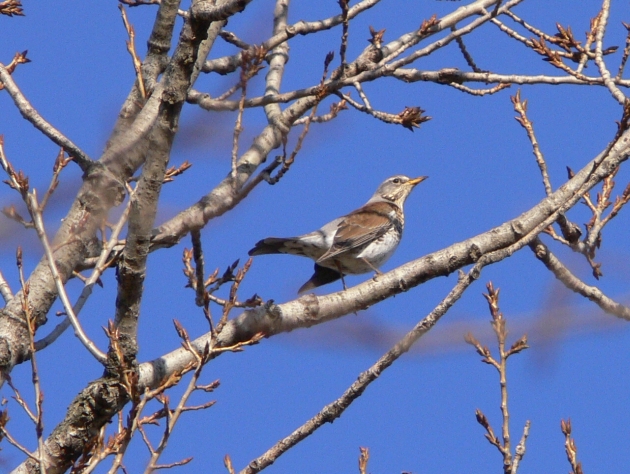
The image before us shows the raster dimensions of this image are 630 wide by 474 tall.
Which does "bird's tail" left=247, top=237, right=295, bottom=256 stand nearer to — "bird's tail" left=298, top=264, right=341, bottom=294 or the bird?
the bird

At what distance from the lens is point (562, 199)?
15.9 ft

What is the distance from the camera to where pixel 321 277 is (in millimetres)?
8250

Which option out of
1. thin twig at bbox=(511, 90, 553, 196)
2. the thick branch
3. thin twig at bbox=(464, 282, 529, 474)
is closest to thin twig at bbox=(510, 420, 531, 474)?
thin twig at bbox=(464, 282, 529, 474)

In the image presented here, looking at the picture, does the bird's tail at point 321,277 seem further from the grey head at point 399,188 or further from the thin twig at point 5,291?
the thin twig at point 5,291

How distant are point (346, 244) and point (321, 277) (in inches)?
16.7

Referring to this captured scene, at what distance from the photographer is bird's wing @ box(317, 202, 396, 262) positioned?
809cm

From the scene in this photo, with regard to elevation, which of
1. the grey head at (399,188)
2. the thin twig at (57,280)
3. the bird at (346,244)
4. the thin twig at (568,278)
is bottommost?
the thin twig at (57,280)

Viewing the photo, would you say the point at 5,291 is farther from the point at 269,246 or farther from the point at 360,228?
the point at 360,228

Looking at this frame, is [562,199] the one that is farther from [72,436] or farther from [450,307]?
[72,436]

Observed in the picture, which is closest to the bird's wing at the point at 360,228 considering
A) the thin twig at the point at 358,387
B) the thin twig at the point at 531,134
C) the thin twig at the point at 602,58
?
the thin twig at the point at 531,134

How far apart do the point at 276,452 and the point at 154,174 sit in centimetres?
126

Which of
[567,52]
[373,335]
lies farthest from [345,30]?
[373,335]

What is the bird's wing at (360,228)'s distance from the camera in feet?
26.6

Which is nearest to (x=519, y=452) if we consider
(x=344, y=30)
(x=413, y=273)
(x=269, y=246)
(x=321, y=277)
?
(x=413, y=273)
